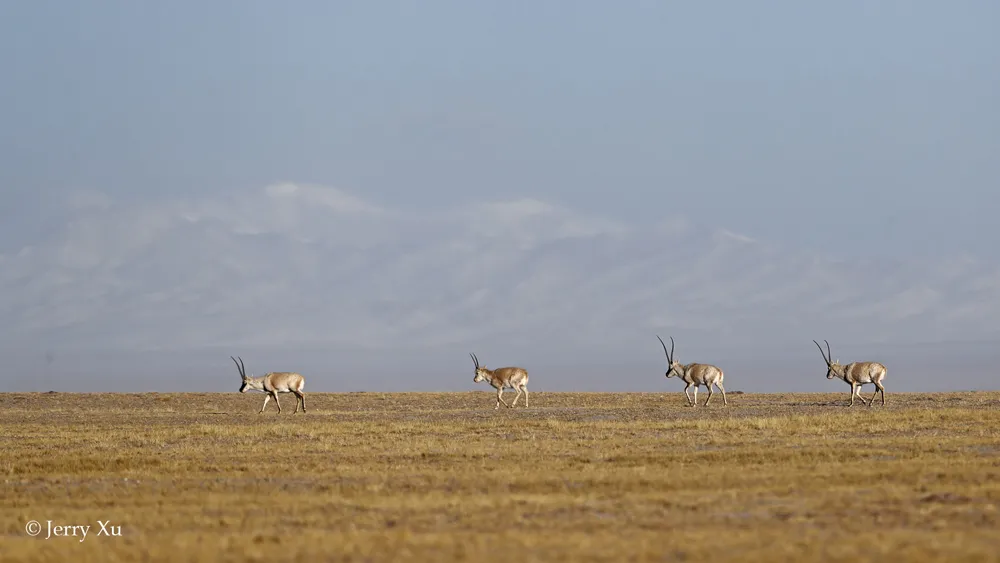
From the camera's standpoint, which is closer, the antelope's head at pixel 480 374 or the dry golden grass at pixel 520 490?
the dry golden grass at pixel 520 490

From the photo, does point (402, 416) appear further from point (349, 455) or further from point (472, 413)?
point (349, 455)

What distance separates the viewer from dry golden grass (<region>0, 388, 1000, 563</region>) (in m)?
12.5

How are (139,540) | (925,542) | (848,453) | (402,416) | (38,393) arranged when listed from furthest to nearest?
(38,393) < (402,416) < (848,453) < (139,540) < (925,542)

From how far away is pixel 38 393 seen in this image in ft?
209

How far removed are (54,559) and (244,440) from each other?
15.8m

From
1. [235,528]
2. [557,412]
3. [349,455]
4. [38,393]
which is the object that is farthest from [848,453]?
[38,393]

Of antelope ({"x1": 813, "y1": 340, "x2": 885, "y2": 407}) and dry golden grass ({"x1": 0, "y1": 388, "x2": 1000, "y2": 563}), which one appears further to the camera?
antelope ({"x1": 813, "y1": 340, "x2": 885, "y2": 407})

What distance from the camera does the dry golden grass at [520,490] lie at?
12.5 meters

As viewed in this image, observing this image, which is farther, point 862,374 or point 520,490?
point 862,374

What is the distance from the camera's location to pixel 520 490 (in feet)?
56.6

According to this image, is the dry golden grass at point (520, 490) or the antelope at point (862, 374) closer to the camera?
the dry golden grass at point (520, 490)

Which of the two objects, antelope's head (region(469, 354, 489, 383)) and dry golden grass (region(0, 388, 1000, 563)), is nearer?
dry golden grass (region(0, 388, 1000, 563))

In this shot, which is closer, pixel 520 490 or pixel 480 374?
pixel 520 490

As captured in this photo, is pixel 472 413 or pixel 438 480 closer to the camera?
pixel 438 480
